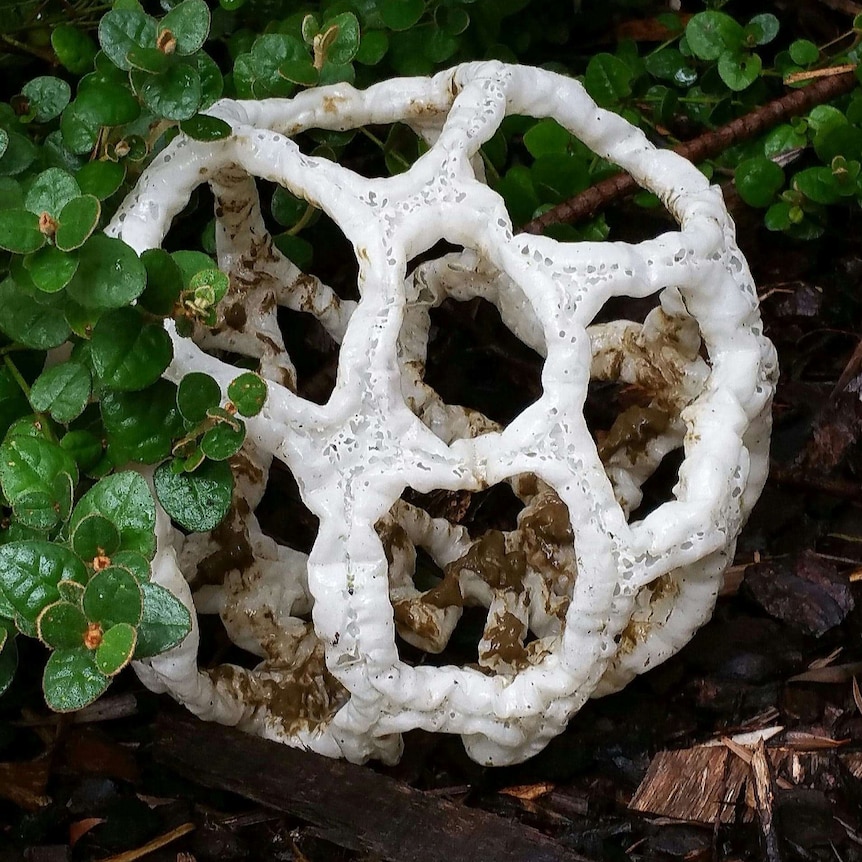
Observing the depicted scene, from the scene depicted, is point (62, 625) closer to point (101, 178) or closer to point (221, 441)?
point (221, 441)

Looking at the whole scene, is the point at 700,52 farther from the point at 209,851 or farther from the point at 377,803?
the point at 209,851

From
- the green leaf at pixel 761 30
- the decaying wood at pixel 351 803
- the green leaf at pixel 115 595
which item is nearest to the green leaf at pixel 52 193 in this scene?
the green leaf at pixel 115 595

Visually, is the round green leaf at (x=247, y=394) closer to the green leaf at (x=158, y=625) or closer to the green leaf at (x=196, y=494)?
the green leaf at (x=196, y=494)

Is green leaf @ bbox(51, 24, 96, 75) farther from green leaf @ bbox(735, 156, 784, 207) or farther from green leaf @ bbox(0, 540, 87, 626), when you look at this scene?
green leaf @ bbox(735, 156, 784, 207)

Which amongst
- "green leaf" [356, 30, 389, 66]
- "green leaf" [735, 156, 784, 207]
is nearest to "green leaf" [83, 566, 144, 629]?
"green leaf" [356, 30, 389, 66]

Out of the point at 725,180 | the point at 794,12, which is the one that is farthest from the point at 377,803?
the point at 794,12

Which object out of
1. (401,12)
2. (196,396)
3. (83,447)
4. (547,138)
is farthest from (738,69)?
(83,447)
